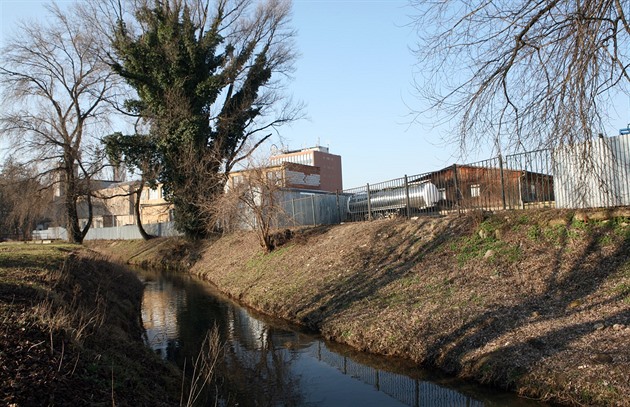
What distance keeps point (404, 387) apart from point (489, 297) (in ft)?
9.84

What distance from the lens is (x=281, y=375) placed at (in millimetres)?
9594

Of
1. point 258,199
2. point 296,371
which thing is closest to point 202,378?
point 296,371

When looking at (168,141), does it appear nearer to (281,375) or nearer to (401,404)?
(281,375)

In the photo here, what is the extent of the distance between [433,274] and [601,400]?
6214mm

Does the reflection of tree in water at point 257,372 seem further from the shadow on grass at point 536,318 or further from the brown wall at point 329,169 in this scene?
the brown wall at point 329,169

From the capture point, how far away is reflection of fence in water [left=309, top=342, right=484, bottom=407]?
7555 millimetres

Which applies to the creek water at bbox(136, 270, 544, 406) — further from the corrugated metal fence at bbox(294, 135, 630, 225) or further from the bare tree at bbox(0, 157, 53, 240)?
the bare tree at bbox(0, 157, 53, 240)

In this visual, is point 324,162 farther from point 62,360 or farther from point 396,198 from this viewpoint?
point 62,360

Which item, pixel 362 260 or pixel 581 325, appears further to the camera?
pixel 362 260

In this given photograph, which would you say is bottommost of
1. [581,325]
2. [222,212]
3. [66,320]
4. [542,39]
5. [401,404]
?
[401,404]

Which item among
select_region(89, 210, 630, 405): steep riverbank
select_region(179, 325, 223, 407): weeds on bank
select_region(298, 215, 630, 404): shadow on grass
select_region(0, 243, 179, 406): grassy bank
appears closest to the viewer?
select_region(0, 243, 179, 406): grassy bank

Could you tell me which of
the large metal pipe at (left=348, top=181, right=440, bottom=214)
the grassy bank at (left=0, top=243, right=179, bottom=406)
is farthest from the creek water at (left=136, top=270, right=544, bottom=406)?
the large metal pipe at (left=348, top=181, right=440, bottom=214)

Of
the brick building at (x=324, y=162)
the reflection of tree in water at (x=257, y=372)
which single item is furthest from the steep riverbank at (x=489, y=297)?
the brick building at (x=324, y=162)

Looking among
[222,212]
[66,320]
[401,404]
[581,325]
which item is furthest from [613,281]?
[222,212]
